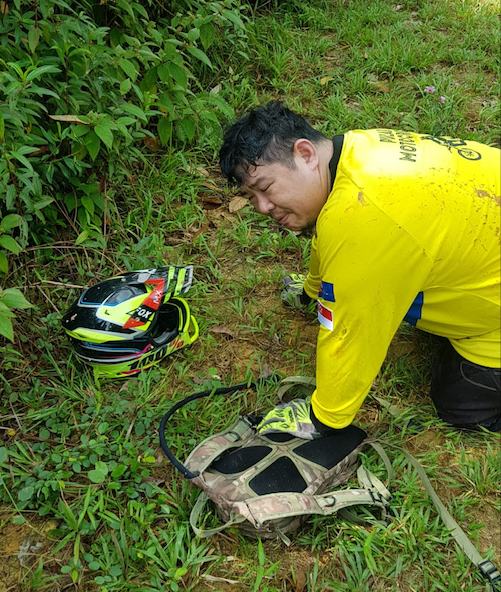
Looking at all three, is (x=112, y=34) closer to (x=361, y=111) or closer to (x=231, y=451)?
(x=361, y=111)

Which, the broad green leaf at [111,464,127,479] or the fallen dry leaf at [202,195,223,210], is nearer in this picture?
the broad green leaf at [111,464,127,479]

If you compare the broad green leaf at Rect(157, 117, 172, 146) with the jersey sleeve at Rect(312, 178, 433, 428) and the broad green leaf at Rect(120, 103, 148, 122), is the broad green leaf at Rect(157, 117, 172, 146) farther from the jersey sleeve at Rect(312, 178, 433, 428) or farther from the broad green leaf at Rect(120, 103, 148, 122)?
the jersey sleeve at Rect(312, 178, 433, 428)

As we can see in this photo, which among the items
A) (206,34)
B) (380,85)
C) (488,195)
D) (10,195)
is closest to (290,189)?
(488,195)

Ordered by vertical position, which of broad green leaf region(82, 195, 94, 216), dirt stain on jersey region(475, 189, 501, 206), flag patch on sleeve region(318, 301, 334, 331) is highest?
dirt stain on jersey region(475, 189, 501, 206)

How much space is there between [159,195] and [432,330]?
6.56 ft

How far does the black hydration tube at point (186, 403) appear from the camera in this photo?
2.12 m

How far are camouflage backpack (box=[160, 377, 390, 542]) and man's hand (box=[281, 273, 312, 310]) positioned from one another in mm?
858

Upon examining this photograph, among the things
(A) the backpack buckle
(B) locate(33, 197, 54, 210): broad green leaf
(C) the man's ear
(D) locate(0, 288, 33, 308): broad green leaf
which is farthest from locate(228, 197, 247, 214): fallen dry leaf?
(A) the backpack buckle

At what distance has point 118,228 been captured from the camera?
3.20 m

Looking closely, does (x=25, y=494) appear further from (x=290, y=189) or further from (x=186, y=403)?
(x=290, y=189)

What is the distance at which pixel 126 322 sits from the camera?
2.53 m

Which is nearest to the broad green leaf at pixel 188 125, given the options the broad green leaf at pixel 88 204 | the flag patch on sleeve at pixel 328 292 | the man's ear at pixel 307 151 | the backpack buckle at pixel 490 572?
the broad green leaf at pixel 88 204

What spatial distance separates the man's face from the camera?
2.09 m

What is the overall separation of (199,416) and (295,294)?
91 cm
